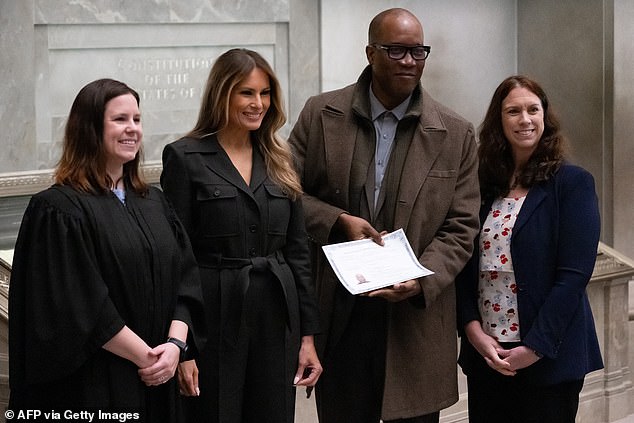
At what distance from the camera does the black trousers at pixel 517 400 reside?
426 cm

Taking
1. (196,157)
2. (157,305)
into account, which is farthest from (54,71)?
(157,305)

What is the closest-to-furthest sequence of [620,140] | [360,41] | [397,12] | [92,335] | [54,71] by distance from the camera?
1. [92,335]
2. [397,12]
3. [54,71]
4. [360,41]
5. [620,140]

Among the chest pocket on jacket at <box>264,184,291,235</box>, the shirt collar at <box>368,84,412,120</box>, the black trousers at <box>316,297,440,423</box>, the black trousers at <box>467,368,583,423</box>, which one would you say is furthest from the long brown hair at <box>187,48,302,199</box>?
the black trousers at <box>467,368,583,423</box>

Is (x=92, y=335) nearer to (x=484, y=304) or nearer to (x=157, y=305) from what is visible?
(x=157, y=305)

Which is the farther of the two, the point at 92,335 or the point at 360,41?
the point at 360,41

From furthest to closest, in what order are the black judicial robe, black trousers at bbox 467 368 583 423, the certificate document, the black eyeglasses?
black trousers at bbox 467 368 583 423, the black eyeglasses, the certificate document, the black judicial robe

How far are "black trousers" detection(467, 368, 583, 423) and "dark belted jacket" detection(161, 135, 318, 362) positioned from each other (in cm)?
87

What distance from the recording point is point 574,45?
783cm

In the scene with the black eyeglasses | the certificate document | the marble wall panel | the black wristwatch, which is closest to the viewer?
the black wristwatch

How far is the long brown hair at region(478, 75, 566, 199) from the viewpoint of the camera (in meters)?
4.27

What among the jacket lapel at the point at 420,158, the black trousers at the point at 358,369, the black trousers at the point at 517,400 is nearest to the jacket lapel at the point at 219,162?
the jacket lapel at the point at 420,158

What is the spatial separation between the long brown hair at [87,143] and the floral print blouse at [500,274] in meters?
1.45

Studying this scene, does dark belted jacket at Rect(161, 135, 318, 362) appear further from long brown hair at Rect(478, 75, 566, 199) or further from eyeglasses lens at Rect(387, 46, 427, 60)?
long brown hair at Rect(478, 75, 566, 199)

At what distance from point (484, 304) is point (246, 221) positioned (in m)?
0.99
